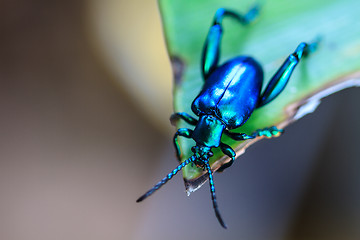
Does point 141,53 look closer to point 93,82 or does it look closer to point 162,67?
point 162,67

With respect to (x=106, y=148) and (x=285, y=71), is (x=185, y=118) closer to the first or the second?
(x=285, y=71)

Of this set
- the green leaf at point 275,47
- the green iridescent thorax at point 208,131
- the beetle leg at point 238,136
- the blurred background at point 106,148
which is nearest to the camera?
the green leaf at point 275,47

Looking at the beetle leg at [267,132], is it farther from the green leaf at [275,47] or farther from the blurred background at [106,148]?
the blurred background at [106,148]

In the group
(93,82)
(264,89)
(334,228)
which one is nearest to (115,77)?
(93,82)

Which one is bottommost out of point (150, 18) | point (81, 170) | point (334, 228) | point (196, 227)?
point (334, 228)

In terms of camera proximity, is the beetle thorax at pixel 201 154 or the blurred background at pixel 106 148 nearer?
the beetle thorax at pixel 201 154

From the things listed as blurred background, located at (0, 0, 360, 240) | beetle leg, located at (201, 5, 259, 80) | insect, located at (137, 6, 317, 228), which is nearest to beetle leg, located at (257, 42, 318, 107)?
insect, located at (137, 6, 317, 228)

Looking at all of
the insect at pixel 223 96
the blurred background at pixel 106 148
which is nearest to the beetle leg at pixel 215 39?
the insect at pixel 223 96

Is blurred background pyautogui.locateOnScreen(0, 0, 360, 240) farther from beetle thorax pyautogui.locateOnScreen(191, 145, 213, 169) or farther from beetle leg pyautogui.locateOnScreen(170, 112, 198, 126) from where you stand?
beetle thorax pyautogui.locateOnScreen(191, 145, 213, 169)
